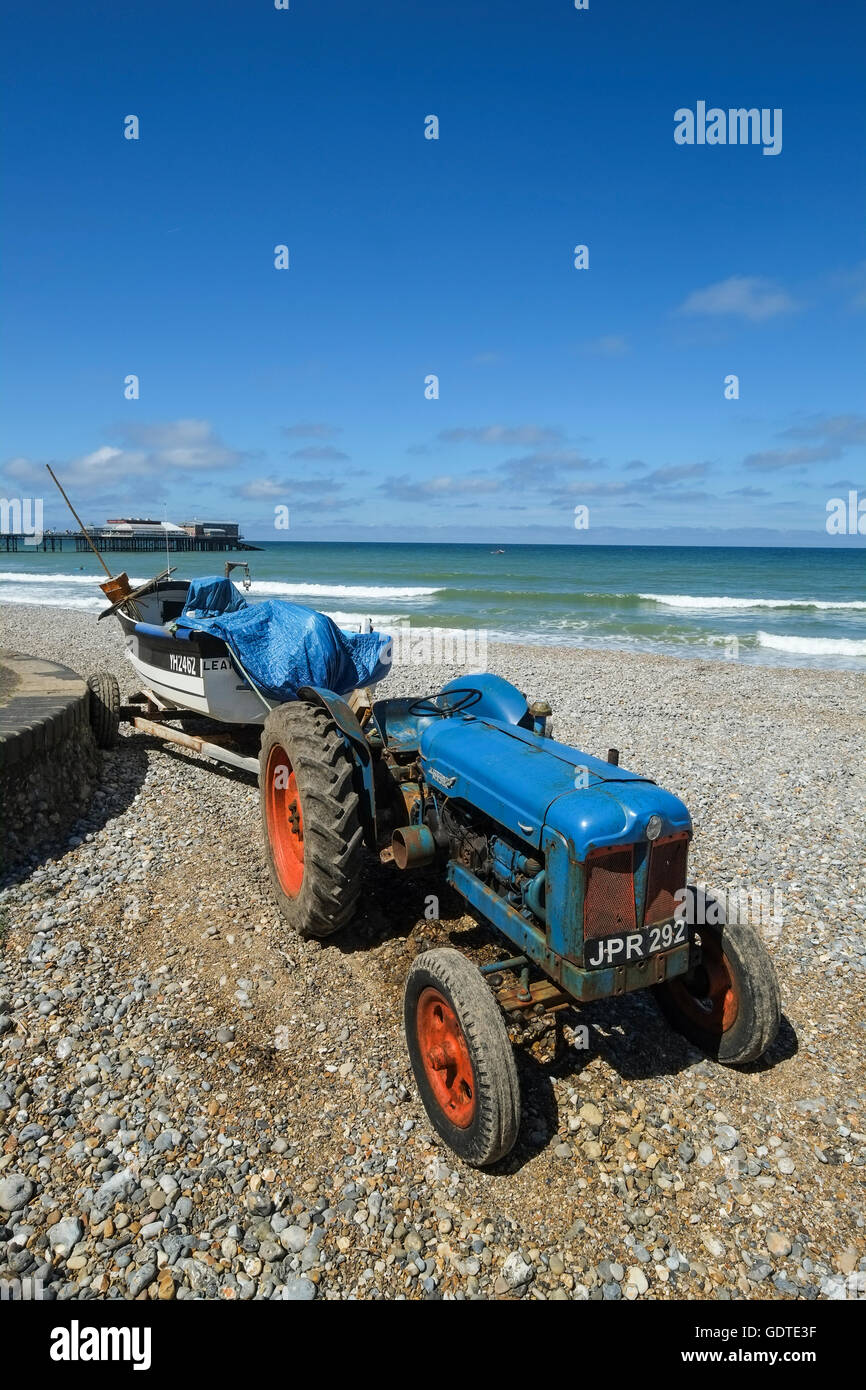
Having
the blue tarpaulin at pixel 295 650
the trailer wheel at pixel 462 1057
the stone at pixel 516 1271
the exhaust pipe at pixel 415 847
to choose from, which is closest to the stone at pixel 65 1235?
the trailer wheel at pixel 462 1057

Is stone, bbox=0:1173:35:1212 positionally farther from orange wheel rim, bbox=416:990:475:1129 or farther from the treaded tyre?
the treaded tyre

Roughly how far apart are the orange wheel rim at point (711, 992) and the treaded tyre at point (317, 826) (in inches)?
68.4

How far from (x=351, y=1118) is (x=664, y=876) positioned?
5.58ft

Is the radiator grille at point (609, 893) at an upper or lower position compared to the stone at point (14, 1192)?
upper

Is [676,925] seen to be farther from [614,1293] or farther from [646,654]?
Answer: [646,654]

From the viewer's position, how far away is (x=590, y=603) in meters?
31.5

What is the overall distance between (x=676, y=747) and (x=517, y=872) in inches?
251

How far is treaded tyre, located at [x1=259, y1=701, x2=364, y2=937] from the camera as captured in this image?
3.92 meters

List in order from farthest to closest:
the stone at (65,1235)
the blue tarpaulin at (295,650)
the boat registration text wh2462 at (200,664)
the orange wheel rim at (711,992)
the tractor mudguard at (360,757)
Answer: the boat registration text wh2462 at (200,664), the blue tarpaulin at (295,650), the tractor mudguard at (360,757), the orange wheel rim at (711,992), the stone at (65,1235)

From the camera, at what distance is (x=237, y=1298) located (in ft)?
8.13

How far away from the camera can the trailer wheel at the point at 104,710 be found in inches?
288

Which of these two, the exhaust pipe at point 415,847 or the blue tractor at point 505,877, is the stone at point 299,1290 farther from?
the exhaust pipe at point 415,847

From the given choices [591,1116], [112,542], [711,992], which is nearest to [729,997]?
[711,992]
